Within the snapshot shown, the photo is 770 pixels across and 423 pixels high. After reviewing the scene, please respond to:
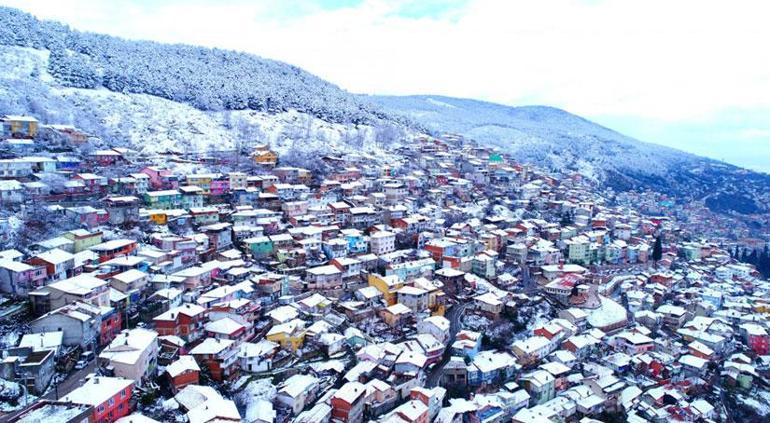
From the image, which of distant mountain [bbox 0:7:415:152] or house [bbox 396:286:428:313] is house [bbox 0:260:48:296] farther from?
distant mountain [bbox 0:7:415:152]

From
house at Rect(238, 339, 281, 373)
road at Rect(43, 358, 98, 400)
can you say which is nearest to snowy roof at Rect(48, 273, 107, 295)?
road at Rect(43, 358, 98, 400)

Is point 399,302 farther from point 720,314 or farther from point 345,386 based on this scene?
point 720,314

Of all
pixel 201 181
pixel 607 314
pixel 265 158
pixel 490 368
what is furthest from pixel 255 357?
pixel 265 158

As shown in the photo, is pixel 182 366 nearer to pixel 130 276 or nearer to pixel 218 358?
pixel 218 358

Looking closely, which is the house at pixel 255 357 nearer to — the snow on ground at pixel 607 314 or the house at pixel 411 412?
the house at pixel 411 412

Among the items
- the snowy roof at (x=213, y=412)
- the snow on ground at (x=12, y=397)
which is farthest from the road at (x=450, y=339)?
the snow on ground at (x=12, y=397)

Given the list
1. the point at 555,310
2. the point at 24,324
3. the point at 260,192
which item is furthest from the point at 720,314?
the point at 24,324

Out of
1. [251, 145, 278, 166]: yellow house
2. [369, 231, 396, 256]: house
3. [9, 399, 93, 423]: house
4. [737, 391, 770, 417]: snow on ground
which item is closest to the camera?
[9, 399, 93, 423]: house
